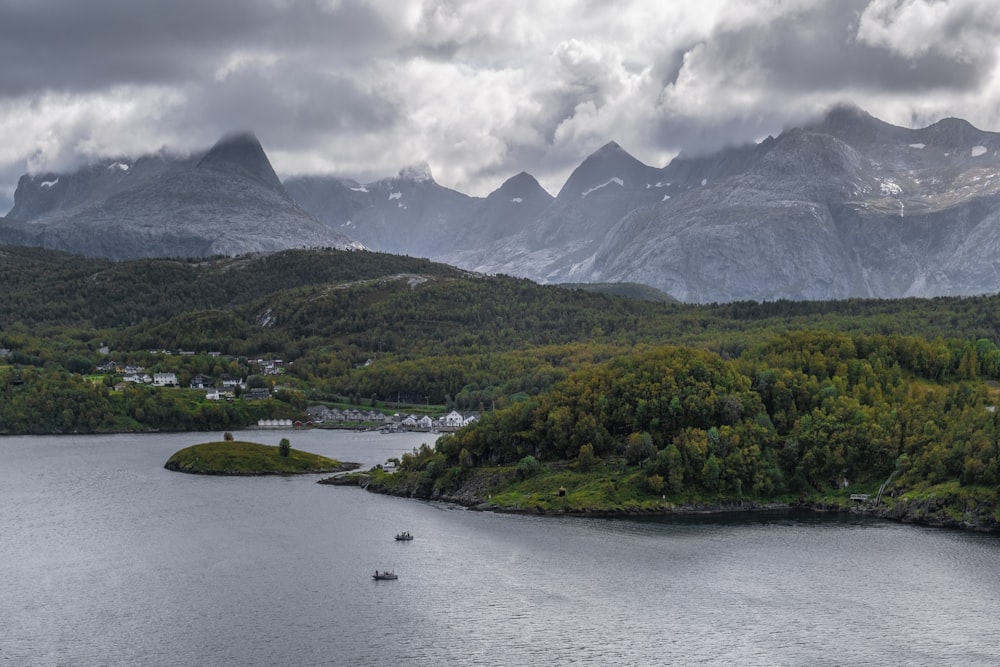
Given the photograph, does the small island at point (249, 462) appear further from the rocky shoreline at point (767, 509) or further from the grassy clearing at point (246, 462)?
the rocky shoreline at point (767, 509)

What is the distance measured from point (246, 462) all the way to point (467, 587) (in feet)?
252

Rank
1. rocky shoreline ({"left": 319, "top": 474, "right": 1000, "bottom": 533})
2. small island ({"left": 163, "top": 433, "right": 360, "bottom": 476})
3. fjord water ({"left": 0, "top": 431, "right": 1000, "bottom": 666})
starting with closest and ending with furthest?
fjord water ({"left": 0, "top": 431, "right": 1000, "bottom": 666})
rocky shoreline ({"left": 319, "top": 474, "right": 1000, "bottom": 533})
small island ({"left": 163, "top": 433, "right": 360, "bottom": 476})

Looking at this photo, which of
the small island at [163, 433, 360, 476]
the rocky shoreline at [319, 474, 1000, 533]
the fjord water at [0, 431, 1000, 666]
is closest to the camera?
the fjord water at [0, 431, 1000, 666]

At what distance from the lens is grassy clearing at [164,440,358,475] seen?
505 ft

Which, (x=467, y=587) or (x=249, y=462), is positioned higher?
(x=249, y=462)

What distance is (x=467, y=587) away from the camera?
87625 millimetres

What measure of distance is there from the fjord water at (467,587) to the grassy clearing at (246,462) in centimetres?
2489

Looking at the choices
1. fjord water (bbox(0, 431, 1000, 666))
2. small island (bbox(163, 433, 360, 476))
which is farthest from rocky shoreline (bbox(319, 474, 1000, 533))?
small island (bbox(163, 433, 360, 476))

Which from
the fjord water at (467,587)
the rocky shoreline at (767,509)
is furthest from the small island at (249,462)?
the fjord water at (467,587)

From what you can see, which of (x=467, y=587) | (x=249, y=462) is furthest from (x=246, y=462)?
(x=467, y=587)

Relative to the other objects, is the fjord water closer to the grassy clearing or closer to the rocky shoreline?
the rocky shoreline

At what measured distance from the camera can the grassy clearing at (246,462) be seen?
154 meters

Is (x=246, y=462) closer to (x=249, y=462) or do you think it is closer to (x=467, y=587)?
(x=249, y=462)

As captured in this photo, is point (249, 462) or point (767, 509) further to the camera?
point (249, 462)
